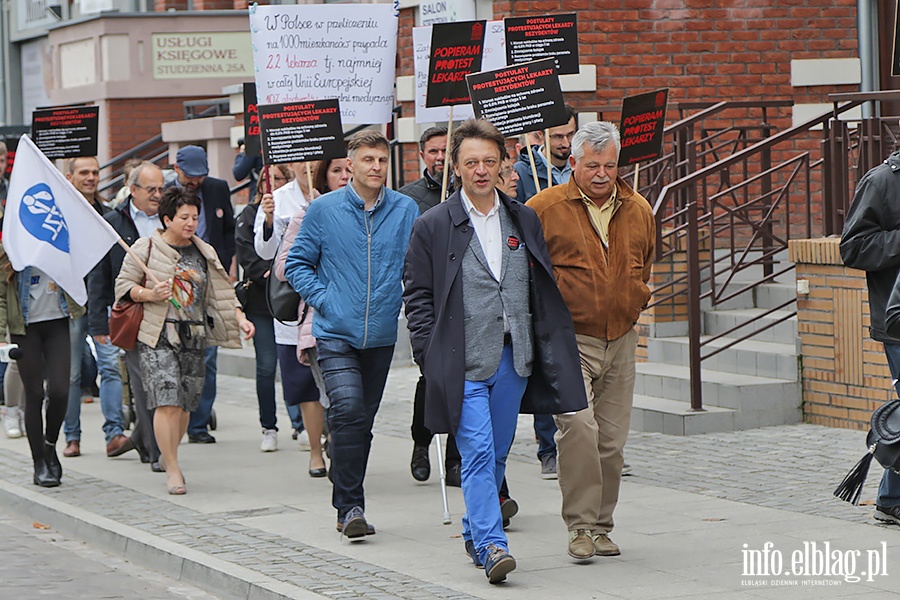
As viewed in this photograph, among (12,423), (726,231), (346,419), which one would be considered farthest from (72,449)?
(726,231)

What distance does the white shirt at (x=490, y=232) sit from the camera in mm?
7477

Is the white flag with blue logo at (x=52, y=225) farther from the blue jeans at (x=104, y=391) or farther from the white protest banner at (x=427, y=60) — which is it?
the white protest banner at (x=427, y=60)

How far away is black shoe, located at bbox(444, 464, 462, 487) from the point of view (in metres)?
9.82

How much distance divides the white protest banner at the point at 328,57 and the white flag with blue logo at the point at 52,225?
4.43 ft

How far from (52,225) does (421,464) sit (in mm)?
2746

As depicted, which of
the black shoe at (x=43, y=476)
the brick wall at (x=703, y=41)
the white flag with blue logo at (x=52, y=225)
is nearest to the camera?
the white flag with blue logo at (x=52, y=225)

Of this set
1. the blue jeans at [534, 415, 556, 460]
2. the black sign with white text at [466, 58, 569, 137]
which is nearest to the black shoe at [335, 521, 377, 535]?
the blue jeans at [534, 415, 556, 460]

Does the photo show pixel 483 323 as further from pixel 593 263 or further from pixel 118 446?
pixel 118 446

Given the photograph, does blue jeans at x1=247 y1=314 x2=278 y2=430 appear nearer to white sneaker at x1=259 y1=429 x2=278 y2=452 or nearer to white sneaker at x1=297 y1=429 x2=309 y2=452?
white sneaker at x1=259 y1=429 x2=278 y2=452

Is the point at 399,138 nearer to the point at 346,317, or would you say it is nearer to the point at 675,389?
the point at 675,389

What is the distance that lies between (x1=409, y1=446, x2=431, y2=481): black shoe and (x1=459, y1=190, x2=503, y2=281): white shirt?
291 centimetres

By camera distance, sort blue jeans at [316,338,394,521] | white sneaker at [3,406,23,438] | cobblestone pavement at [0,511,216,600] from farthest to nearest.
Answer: white sneaker at [3,406,23,438], blue jeans at [316,338,394,521], cobblestone pavement at [0,511,216,600]

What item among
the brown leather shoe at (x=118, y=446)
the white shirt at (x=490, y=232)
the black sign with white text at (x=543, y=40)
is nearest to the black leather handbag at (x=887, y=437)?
the white shirt at (x=490, y=232)

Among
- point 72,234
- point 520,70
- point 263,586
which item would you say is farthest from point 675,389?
point 263,586
